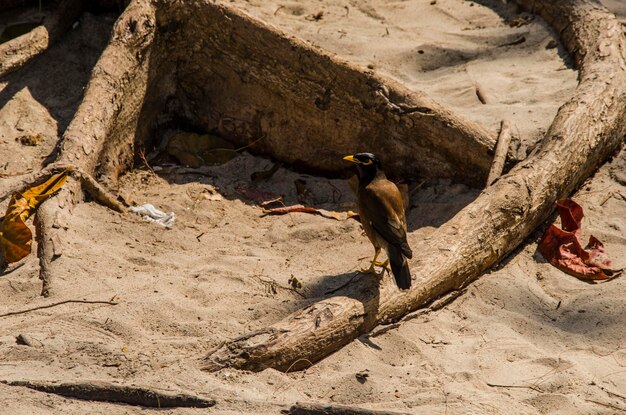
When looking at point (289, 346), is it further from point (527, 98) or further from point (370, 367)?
point (527, 98)

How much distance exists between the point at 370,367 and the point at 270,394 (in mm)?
647

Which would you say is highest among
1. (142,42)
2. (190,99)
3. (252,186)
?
(142,42)

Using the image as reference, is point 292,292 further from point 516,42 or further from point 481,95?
point 516,42

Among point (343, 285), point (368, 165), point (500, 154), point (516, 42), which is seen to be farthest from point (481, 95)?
point (343, 285)

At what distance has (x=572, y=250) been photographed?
220 inches

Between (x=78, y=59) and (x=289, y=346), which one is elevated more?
(x=78, y=59)

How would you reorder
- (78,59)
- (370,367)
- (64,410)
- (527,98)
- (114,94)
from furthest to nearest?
(78,59) → (527,98) → (114,94) → (370,367) → (64,410)

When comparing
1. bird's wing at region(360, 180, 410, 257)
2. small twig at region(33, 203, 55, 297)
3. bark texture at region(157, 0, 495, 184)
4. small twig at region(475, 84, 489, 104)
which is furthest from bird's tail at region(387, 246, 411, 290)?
small twig at region(475, 84, 489, 104)

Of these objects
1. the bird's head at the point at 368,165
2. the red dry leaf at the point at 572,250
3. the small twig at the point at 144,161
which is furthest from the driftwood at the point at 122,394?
the small twig at the point at 144,161

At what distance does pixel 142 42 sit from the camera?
267 inches

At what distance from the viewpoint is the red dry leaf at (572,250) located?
5422 mm

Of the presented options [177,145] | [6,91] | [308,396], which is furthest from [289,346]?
[6,91]

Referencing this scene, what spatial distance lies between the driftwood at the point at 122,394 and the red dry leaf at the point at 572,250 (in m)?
2.76

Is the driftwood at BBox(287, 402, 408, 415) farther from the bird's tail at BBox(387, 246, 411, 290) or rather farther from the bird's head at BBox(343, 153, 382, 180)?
the bird's head at BBox(343, 153, 382, 180)
